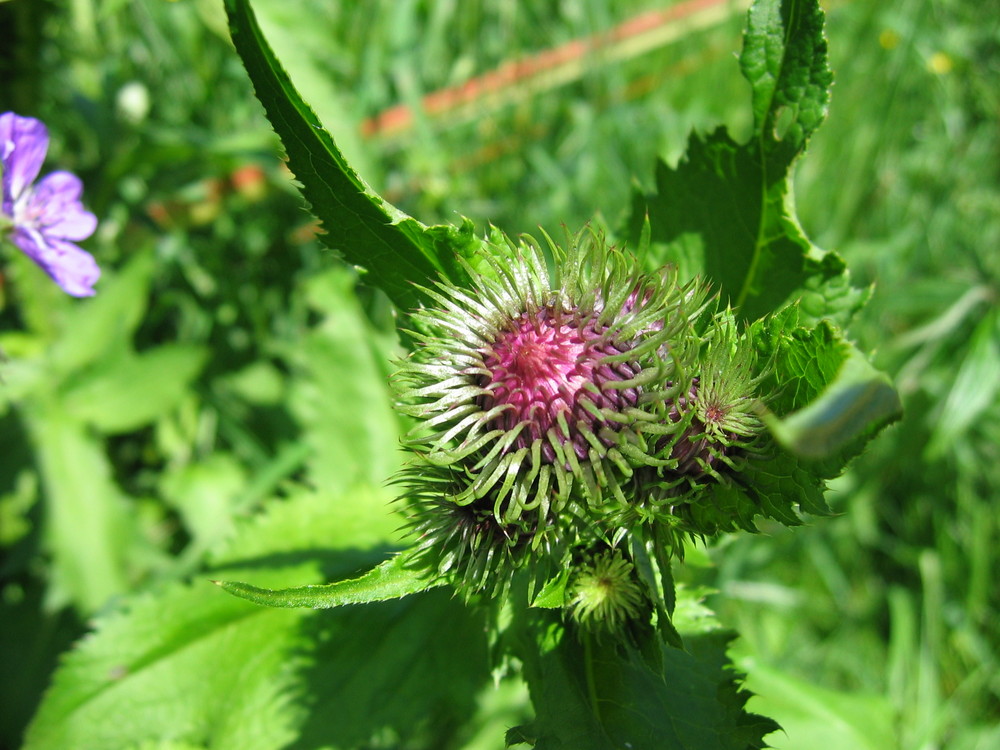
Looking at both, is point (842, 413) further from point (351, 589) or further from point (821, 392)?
point (351, 589)

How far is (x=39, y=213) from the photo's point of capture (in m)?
2.21

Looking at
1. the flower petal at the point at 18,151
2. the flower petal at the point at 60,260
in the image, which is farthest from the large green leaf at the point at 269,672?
the flower petal at the point at 18,151

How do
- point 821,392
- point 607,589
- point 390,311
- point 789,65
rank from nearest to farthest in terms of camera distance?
point 821,392 < point 607,589 < point 789,65 < point 390,311

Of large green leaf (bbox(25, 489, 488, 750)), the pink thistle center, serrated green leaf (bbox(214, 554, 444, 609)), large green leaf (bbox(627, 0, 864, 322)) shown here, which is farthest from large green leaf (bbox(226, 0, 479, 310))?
large green leaf (bbox(25, 489, 488, 750))

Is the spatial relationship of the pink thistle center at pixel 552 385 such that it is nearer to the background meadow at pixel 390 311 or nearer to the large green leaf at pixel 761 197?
the large green leaf at pixel 761 197

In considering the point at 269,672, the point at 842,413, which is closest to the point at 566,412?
the point at 842,413

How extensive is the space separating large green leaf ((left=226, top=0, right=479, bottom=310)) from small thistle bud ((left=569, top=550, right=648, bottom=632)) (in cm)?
66

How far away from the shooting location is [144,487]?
3709mm

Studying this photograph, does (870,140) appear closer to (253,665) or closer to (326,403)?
(326,403)

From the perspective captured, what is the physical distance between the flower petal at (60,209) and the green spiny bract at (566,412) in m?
1.27

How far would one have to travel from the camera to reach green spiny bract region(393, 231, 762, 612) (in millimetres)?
1444

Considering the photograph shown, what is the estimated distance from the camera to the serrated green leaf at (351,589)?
1310 mm

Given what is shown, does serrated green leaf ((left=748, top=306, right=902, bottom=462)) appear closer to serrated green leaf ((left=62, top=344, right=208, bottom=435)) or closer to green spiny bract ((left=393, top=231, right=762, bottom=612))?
green spiny bract ((left=393, top=231, right=762, bottom=612))

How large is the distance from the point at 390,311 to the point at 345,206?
1.38 metres
